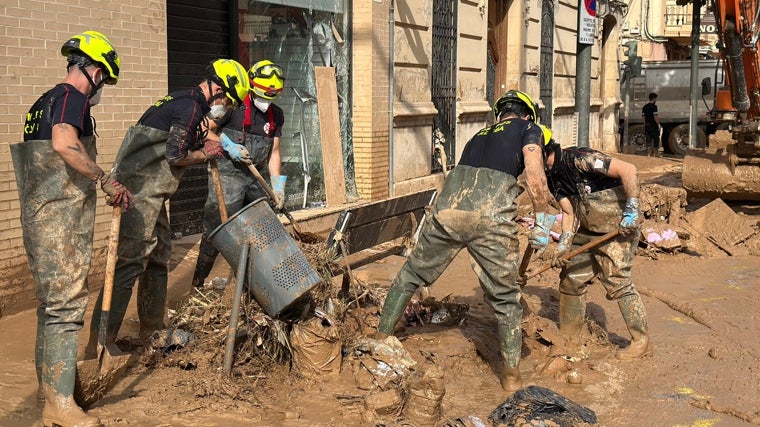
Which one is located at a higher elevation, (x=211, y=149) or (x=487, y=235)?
(x=211, y=149)

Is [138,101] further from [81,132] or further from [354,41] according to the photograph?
[354,41]

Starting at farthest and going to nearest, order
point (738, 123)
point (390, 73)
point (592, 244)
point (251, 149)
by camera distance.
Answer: point (738, 123)
point (390, 73)
point (251, 149)
point (592, 244)

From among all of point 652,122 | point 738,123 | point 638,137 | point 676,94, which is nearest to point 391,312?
point 738,123

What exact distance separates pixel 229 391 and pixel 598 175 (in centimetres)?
294

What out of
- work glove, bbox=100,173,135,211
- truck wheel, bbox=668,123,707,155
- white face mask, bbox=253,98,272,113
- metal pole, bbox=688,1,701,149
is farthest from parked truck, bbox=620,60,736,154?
work glove, bbox=100,173,135,211

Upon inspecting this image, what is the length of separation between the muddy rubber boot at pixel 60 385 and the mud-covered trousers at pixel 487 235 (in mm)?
2172

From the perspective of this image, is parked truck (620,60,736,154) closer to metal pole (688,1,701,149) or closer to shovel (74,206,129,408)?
metal pole (688,1,701,149)

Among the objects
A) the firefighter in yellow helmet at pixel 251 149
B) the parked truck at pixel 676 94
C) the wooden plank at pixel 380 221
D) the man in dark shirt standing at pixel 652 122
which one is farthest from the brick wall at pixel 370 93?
the parked truck at pixel 676 94

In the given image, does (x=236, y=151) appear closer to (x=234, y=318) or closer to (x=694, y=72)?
(x=234, y=318)

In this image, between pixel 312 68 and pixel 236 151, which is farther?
pixel 312 68

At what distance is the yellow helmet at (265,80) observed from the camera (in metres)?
6.71

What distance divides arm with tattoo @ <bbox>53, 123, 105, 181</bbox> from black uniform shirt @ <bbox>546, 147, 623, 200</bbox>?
3161 mm

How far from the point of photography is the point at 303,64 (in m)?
11.1

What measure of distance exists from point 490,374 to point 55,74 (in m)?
3.94
